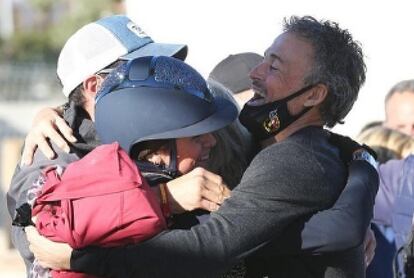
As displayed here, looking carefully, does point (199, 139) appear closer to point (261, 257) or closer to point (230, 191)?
point (230, 191)

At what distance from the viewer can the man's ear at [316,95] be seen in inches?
102

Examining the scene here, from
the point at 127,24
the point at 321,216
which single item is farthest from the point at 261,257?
the point at 127,24

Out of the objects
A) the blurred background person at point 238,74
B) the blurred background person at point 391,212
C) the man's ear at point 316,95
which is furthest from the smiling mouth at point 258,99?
the blurred background person at point 391,212

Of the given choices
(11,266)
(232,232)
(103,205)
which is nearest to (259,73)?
(232,232)

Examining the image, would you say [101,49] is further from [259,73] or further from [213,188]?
[213,188]

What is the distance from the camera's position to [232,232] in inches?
85.0

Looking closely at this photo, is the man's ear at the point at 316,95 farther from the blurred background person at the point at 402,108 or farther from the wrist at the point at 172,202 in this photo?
the blurred background person at the point at 402,108

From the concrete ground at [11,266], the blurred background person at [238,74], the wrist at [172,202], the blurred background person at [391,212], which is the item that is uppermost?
the wrist at [172,202]

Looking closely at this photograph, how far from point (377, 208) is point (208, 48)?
8.06ft

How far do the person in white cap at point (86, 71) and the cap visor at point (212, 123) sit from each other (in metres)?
0.42

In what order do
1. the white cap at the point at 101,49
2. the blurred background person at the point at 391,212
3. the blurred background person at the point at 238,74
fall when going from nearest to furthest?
the white cap at the point at 101,49, the blurred background person at the point at 238,74, the blurred background person at the point at 391,212

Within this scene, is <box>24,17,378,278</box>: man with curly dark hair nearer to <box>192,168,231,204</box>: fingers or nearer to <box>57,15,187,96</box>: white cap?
<box>192,168,231,204</box>: fingers

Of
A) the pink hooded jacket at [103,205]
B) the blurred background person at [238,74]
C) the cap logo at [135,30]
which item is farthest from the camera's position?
the blurred background person at [238,74]

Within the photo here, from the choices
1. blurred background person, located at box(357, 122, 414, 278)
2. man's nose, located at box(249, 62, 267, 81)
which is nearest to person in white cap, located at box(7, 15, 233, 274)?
man's nose, located at box(249, 62, 267, 81)
